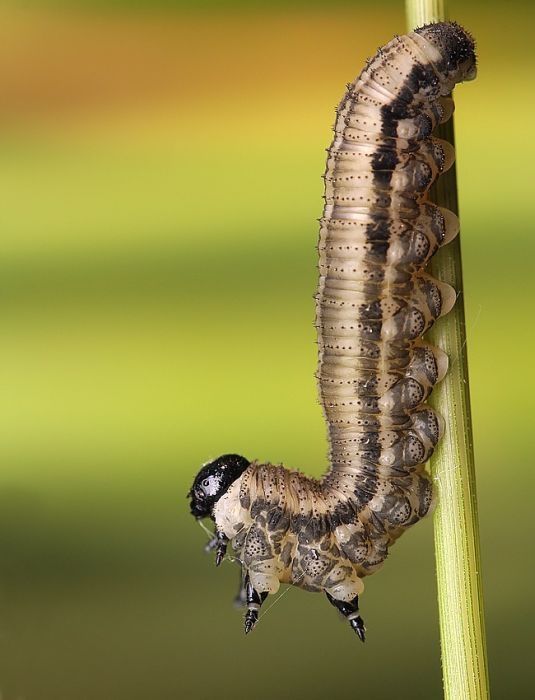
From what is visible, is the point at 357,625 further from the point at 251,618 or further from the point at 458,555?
the point at 458,555

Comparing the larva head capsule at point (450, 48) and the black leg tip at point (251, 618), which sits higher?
the larva head capsule at point (450, 48)

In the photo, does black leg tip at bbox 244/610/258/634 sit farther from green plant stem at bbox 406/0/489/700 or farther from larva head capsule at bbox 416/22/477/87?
larva head capsule at bbox 416/22/477/87

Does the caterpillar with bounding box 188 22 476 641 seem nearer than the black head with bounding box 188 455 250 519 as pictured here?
Yes

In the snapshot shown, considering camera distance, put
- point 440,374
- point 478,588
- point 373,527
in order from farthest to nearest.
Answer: point 373,527, point 440,374, point 478,588

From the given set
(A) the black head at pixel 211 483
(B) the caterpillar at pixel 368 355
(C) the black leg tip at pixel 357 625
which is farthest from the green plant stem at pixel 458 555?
(A) the black head at pixel 211 483

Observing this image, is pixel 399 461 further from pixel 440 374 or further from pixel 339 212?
pixel 339 212

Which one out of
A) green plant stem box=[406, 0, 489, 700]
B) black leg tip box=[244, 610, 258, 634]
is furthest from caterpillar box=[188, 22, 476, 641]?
green plant stem box=[406, 0, 489, 700]

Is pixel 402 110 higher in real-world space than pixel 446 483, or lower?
higher

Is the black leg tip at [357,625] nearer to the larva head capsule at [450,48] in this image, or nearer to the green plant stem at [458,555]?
the green plant stem at [458,555]

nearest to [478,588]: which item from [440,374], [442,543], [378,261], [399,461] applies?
[442,543]
